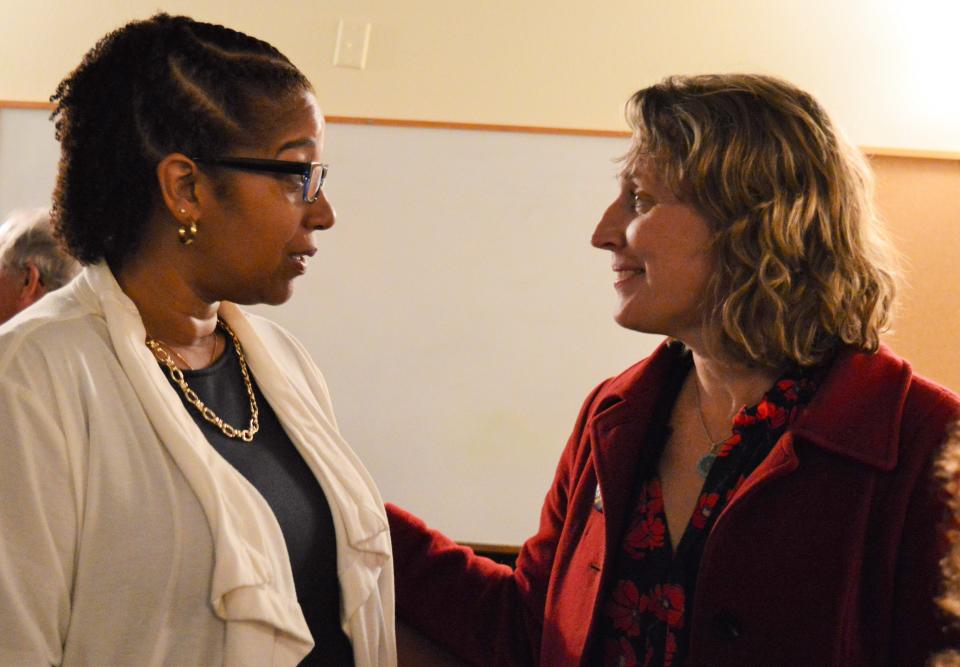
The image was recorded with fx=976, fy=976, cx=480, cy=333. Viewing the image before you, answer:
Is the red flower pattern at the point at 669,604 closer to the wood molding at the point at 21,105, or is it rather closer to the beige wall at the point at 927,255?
the beige wall at the point at 927,255

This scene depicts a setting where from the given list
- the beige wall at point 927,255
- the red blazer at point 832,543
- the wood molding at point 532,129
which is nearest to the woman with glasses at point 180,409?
the red blazer at point 832,543

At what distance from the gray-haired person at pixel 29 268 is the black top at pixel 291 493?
99cm

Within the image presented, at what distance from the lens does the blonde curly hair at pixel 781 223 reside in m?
1.47

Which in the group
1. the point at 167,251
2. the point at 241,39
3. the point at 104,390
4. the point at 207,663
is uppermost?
the point at 241,39

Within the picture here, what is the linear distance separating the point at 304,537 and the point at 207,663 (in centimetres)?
22

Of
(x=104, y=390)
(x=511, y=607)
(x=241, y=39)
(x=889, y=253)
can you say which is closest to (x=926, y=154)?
(x=889, y=253)

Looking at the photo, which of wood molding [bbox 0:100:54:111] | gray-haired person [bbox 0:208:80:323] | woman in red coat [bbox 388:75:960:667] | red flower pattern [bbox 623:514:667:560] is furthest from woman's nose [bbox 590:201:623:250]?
wood molding [bbox 0:100:54:111]

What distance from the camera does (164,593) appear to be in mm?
→ 1148

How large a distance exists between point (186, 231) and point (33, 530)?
432mm

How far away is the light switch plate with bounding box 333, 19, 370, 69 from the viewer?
3211mm

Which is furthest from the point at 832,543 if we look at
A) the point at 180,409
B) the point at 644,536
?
the point at 180,409

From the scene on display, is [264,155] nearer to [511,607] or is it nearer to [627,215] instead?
[627,215]

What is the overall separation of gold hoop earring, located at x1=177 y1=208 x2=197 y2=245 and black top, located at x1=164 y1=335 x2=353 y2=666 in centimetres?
19

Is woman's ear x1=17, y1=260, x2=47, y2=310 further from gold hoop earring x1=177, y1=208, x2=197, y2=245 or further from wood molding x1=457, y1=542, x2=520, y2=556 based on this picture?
wood molding x1=457, y1=542, x2=520, y2=556
